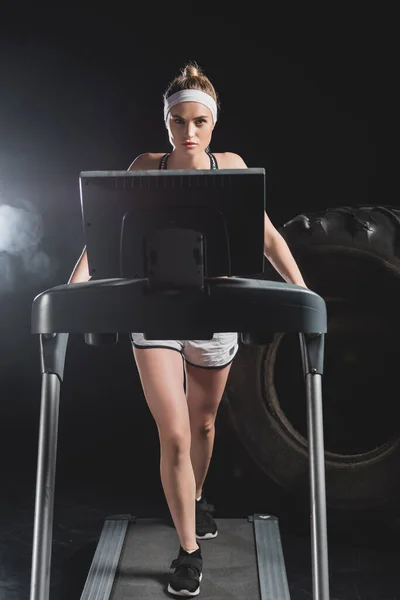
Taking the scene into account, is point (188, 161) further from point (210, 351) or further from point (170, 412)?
point (170, 412)

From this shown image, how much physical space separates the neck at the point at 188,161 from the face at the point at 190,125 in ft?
0.07

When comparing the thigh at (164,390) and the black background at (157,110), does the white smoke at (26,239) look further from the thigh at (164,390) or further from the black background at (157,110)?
the thigh at (164,390)

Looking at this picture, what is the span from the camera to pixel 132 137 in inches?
138

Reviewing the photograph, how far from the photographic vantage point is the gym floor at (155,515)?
7.73 ft

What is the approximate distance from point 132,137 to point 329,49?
0.98m

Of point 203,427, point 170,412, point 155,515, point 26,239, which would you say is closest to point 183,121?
point 170,412

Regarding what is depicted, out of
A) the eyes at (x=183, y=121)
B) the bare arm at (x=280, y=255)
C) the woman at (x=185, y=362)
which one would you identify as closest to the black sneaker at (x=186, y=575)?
the woman at (x=185, y=362)

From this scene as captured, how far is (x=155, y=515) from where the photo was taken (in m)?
2.94

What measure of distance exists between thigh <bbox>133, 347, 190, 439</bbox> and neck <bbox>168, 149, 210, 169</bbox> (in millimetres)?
550

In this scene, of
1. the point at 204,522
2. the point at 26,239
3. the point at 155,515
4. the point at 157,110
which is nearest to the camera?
the point at 204,522

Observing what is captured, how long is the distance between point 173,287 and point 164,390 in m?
0.56

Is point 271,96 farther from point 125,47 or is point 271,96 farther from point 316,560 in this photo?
point 316,560

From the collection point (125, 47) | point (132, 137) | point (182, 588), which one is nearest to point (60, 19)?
point (125, 47)

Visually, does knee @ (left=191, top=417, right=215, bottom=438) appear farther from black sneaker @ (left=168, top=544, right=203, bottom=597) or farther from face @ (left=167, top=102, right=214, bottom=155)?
face @ (left=167, top=102, right=214, bottom=155)
